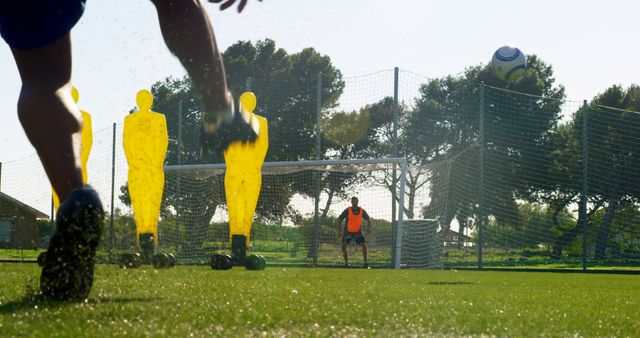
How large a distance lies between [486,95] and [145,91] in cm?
981

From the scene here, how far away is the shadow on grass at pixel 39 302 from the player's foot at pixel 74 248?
49mm

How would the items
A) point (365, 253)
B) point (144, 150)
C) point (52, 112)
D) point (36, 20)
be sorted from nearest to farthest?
point (36, 20), point (52, 112), point (144, 150), point (365, 253)

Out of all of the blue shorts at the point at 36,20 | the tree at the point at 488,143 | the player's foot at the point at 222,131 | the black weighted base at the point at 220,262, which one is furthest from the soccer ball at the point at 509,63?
the blue shorts at the point at 36,20

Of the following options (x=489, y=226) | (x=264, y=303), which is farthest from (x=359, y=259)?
(x=264, y=303)

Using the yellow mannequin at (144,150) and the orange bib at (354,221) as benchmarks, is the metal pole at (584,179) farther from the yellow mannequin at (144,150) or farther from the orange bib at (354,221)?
the yellow mannequin at (144,150)

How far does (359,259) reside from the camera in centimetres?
1536

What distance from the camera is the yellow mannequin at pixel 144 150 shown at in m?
9.28

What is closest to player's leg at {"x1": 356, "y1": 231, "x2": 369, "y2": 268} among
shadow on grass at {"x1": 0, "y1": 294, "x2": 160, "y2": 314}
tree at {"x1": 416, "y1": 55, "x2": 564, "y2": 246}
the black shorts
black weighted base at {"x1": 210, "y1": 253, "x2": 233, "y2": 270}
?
the black shorts

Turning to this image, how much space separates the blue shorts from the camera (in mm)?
2789

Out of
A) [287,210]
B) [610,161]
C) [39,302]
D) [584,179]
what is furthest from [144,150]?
[610,161]

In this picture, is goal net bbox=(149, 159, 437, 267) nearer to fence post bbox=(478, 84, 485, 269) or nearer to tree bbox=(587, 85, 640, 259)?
fence post bbox=(478, 84, 485, 269)

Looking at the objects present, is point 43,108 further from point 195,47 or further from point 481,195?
point 481,195

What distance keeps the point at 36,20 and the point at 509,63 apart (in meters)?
13.2

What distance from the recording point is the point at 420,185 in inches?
625
